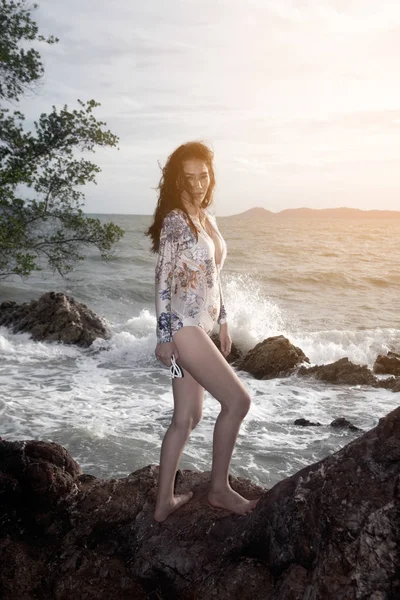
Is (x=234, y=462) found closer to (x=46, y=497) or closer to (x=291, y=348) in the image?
(x=46, y=497)

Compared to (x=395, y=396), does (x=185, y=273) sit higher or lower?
higher

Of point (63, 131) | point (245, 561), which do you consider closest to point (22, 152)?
point (63, 131)

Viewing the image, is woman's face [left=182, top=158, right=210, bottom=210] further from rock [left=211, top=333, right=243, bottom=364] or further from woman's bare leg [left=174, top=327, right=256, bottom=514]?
rock [left=211, top=333, right=243, bottom=364]

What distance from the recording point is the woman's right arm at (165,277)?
3.12m

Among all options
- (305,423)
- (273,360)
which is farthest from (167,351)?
(273,360)

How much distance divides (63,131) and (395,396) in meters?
8.19

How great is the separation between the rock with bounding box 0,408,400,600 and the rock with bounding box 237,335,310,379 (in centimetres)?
794

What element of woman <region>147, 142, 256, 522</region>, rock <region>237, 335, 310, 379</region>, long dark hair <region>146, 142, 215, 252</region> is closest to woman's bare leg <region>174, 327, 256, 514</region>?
woman <region>147, 142, 256, 522</region>

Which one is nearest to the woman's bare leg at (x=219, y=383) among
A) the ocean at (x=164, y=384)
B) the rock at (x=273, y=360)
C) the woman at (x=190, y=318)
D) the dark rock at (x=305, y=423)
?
the woman at (x=190, y=318)

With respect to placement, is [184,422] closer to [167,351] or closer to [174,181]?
[167,351]

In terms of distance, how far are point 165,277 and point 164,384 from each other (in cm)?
792

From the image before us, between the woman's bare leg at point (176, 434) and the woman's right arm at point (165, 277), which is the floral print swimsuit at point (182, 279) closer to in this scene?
the woman's right arm at point (165, 277)

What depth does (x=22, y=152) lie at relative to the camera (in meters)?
10.2

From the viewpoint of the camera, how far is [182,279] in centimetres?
322
